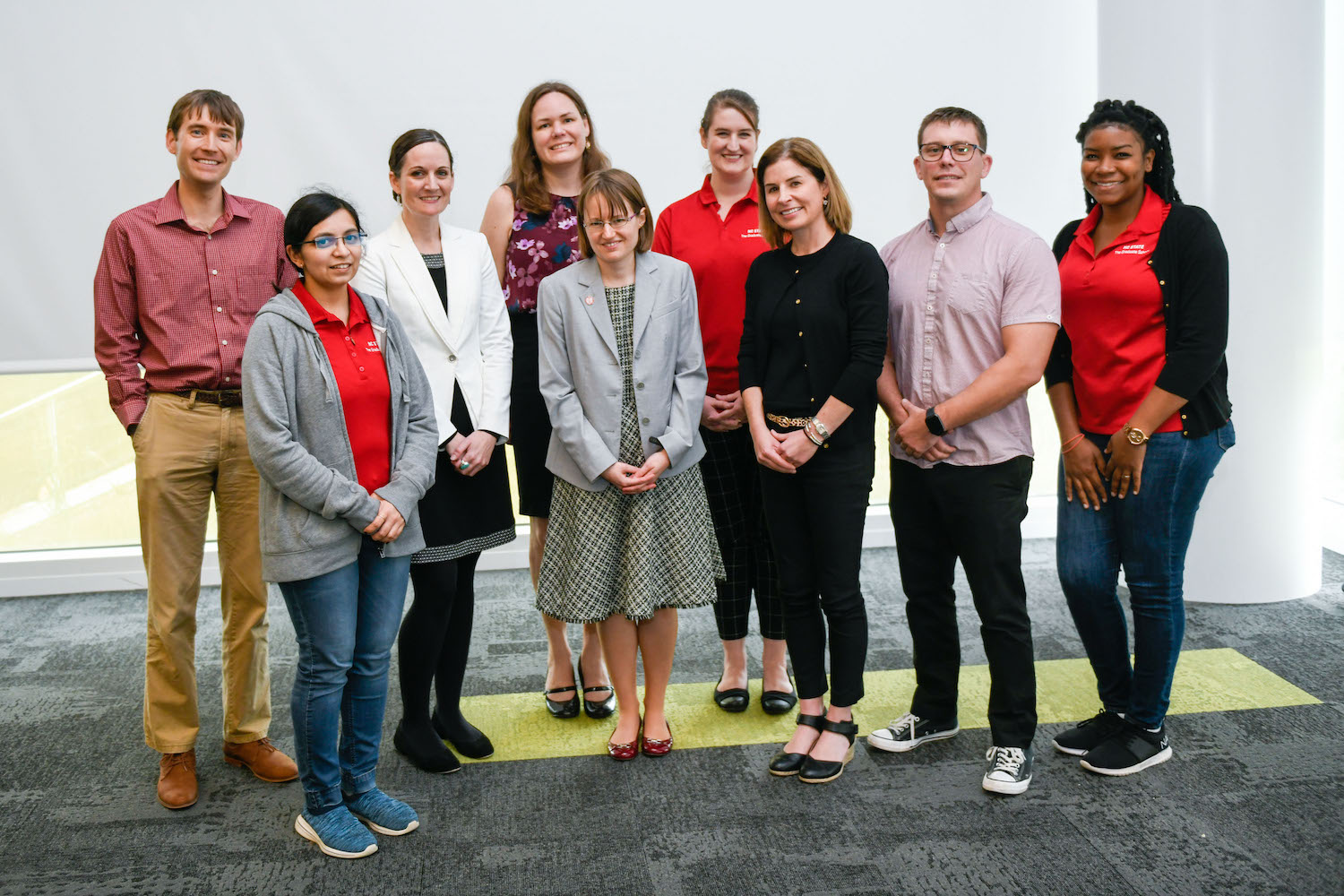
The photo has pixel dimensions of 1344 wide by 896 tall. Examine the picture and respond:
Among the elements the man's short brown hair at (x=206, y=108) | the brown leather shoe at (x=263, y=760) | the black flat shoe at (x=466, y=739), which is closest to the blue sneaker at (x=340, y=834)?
the brown leather shoe at (x=263, y=760)

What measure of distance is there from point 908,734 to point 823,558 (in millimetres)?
569

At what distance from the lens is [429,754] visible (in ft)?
8.66

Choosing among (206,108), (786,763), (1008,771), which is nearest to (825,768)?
(786,763)

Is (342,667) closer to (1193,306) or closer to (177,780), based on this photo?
(177,780)

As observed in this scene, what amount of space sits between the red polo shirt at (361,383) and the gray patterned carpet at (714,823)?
2.71ft

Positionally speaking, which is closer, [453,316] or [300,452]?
[300,452]

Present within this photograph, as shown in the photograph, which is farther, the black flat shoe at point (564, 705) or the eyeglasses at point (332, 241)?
the black flat shoe at point (564, 705)

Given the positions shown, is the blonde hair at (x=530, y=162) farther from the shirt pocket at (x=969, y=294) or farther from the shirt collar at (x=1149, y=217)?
the shirt collar at (x=1149, y=217)

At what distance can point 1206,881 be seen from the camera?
6.79 ft

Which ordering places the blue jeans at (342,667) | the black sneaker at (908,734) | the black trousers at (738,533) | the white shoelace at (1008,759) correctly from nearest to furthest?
1. the blue jeans at (342,667)
2. the white shoelace at (1008,759)
3. the black sneaker at (908,734)
4. the black trousers at (738,533)

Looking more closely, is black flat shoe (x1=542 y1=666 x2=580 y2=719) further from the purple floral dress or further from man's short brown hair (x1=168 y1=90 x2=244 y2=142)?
man's short brown hair (x1=168 y1=90 x2=244 y2=142)

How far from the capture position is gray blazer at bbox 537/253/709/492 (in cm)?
255

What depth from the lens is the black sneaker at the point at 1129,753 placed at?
8.31 ft

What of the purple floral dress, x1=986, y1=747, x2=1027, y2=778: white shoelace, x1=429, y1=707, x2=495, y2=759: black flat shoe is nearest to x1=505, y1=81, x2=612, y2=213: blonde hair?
the purple floral dress
